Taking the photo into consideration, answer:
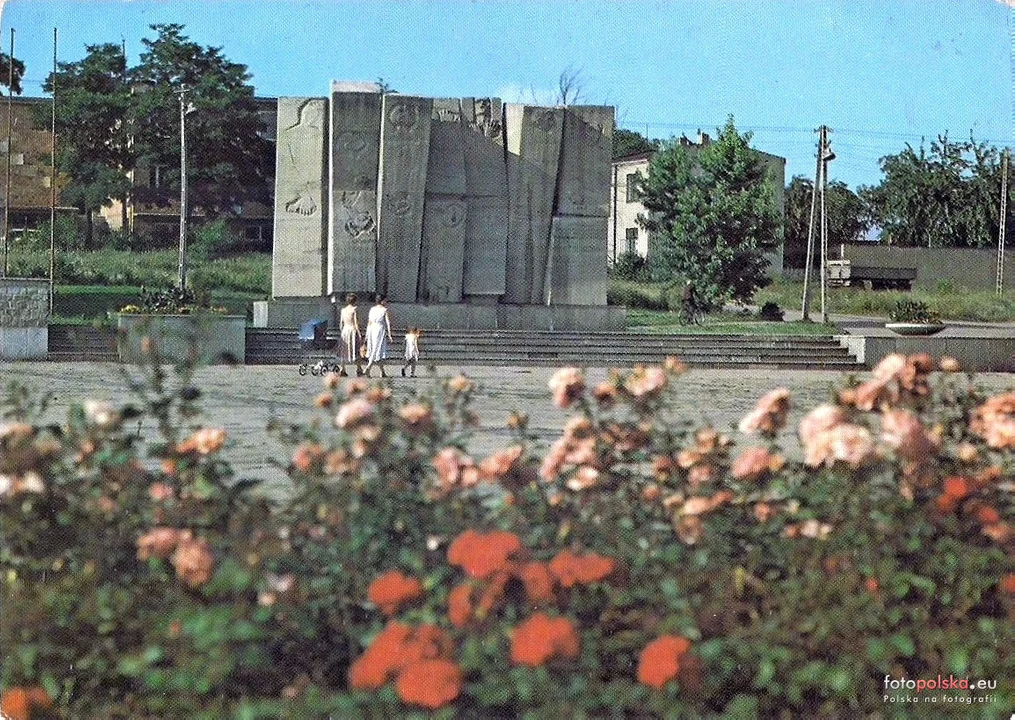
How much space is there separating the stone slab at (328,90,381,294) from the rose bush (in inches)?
810

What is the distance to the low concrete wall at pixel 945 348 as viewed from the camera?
2286cm

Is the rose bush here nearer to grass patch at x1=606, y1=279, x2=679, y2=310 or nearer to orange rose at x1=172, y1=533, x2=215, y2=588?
orange rose at x1=172, y1=533, x2=215, y2=588

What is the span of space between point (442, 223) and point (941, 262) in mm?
35798

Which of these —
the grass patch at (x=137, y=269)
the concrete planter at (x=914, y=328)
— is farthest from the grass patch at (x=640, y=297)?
the concrete planter at (x=914, y=328)

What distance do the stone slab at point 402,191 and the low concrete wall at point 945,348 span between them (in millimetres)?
7767

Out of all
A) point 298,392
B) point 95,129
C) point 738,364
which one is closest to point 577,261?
point 738,364

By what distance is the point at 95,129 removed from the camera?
150 feet

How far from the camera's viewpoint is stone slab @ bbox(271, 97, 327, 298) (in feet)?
81.4

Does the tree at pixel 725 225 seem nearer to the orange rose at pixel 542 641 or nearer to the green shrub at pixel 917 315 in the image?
the green shrub at pixel 917 315

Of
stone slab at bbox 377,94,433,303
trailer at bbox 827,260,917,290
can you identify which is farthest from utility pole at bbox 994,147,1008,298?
stone slab at bbox 377,94,433,303

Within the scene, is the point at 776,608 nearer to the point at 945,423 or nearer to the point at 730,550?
the point at 730,550

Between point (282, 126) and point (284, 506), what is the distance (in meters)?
22.0

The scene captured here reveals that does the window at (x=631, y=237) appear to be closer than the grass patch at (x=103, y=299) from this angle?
No

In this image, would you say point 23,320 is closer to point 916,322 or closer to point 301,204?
point 301,204
